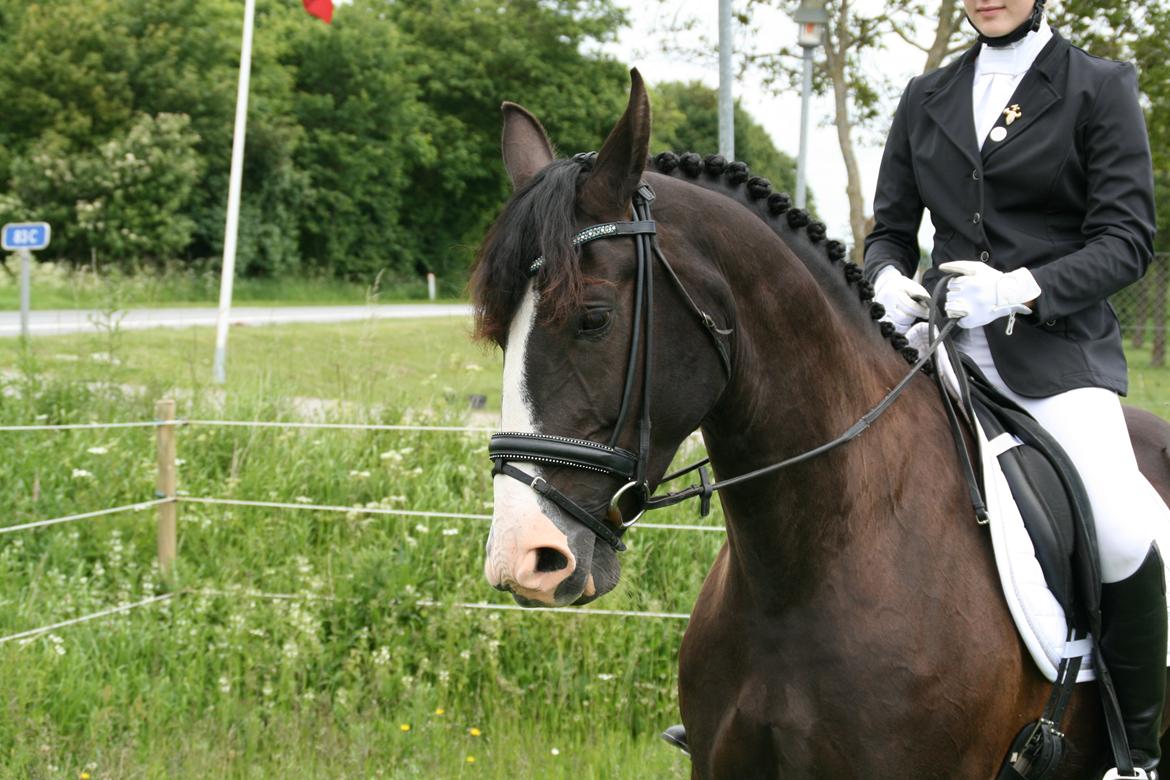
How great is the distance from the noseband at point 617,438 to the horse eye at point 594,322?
65mm

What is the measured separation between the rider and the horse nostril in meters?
1.28

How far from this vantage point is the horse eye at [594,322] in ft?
7.06

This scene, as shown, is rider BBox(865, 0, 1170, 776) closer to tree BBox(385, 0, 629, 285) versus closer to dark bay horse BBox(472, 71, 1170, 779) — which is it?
dark bay horse BBox(472, 71, 1170, 779)

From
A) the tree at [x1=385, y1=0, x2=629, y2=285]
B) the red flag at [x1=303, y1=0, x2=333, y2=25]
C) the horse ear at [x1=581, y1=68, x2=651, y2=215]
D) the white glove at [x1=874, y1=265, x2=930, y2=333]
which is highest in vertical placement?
the tree at [x1=385, y1=0, x2=629, y2=285]

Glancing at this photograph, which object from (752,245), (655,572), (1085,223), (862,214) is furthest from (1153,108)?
(752,245)

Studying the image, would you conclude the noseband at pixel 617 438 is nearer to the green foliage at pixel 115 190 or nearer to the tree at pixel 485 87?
the green foliage at pixel 115 190

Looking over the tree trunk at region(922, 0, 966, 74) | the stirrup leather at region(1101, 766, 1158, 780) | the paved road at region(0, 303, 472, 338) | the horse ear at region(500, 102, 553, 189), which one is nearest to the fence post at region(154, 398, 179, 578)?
the horse ear at region(500, 102, 553, 189)

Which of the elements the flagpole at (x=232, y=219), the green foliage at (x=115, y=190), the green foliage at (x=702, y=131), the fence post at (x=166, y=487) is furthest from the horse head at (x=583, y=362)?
the green foliage at (x=702, y=131)

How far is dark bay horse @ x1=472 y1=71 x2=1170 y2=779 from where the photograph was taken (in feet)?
7.05

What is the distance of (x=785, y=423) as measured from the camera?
99.7 inches

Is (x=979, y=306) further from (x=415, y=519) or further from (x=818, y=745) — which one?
(x=415, y=519)

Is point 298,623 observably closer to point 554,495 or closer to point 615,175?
point 554,495

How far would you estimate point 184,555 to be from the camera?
655cm

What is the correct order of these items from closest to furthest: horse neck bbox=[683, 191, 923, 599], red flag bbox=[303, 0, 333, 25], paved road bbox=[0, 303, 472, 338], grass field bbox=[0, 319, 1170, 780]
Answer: horse neck bbox=[683, 191, 923, 599] < grass field bbox=[0, 319, 1170, 780] < red flag bbox=[303, 0, 333, 25] < paved road bbox=[0, 303, 472, 338]
